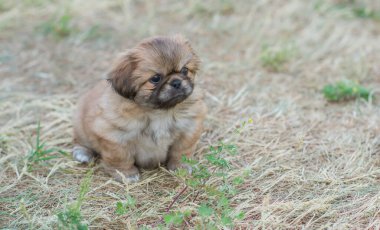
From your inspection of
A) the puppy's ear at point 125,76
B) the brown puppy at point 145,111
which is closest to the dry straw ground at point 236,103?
the brown puppy at point 145,111

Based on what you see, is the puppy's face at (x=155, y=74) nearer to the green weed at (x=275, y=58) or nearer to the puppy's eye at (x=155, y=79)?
the puppy's eye at (x=155, y=79)

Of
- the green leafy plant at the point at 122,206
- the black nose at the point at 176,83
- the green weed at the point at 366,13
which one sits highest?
the green weed at the point at 366,13

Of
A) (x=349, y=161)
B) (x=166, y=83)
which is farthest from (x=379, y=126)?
(x=166, y=83)

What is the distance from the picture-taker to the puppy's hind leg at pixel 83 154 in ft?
15.6

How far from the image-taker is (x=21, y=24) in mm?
7707

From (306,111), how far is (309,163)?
1044 millimetres

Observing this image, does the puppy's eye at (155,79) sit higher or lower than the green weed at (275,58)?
higher

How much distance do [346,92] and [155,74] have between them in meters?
2.71

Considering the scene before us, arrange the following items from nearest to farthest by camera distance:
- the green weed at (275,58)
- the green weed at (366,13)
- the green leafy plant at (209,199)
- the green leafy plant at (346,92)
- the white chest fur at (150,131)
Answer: the green leafy plant at (209,199)
the white chest fur at (150,131)
the green leafy plant at (346,92)
the green weed at (275,58)
the green weed at (366,13)

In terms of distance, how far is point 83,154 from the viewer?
15.7ft

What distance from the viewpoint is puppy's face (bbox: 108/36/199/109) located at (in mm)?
4004

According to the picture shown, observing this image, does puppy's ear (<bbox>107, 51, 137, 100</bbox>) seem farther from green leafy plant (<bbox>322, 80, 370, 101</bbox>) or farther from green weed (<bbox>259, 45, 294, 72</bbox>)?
green weed (<bbox>259, 45, 294, 72</bbox>)

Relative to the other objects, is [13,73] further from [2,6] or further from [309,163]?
[309,163]

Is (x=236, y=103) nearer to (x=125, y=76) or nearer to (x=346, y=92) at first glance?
(x=346, y=92)
